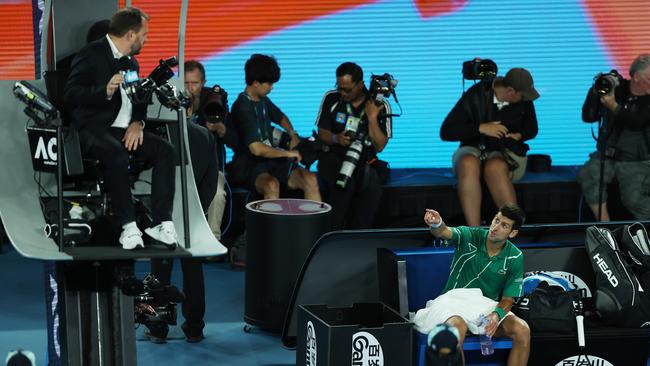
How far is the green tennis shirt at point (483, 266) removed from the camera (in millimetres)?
7082

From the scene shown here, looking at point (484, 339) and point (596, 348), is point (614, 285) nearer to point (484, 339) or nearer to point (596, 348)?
point (596, 348)

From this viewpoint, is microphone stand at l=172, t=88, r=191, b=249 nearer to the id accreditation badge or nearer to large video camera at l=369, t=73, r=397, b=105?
the id accreditation badge

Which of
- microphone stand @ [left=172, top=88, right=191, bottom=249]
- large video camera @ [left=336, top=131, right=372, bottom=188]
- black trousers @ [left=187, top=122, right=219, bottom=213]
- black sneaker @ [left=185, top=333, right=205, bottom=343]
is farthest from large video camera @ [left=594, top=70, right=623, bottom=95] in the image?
microphone stand @ [left=172, top=88, right=191, bottom=249]

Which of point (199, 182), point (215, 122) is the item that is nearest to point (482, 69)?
point (215, 122)

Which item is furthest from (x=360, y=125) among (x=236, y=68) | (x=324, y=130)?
(x=236, y=68)

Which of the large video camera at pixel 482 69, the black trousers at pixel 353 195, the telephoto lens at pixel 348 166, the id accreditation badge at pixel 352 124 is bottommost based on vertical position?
the black trousers at pixel 353 195

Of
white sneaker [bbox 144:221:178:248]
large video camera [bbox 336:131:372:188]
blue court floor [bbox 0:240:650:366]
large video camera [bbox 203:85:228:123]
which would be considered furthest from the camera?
large video camera [bbox 336:131:372:188]

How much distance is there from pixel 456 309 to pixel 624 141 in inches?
147

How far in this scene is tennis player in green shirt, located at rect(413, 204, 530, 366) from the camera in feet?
22.6

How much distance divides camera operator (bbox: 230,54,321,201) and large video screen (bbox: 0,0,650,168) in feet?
5.44

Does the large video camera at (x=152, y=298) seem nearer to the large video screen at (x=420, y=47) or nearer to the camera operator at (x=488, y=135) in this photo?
the camera operator at (x=488, y=135)

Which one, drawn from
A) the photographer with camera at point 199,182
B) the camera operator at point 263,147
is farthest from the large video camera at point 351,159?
the photographer with camera at point 199,182

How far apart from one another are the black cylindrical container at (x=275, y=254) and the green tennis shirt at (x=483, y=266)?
1406 mm

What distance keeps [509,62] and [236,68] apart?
8.43ft
